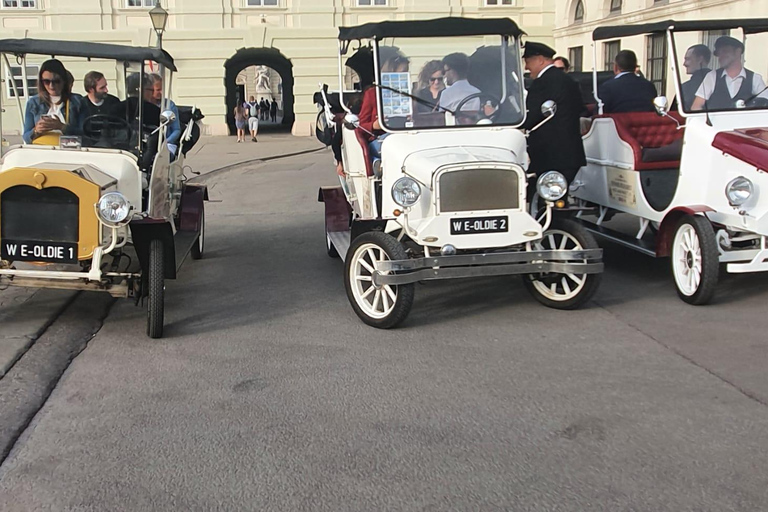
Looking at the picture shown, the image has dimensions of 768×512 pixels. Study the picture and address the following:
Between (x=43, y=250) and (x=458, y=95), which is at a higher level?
(x=458, y=95)

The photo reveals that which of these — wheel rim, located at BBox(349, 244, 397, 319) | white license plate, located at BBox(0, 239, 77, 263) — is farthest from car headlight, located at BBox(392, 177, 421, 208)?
white license plate, located at BBox(0, 239, 77, 263)

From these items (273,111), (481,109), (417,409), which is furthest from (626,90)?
(273,111)

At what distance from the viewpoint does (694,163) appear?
6895mm

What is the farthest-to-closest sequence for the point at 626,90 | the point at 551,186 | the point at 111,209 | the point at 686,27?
the point at 626,90 < the point at 686,27 < the point at 551,186 < the point at 111,209

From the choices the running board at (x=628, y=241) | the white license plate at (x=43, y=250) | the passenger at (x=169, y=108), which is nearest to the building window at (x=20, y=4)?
the passenger at (x=169, y=108)

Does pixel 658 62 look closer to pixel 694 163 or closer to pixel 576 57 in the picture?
pixel 694 163

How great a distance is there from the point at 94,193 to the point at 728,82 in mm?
5575

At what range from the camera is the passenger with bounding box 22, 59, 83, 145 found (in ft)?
22.4

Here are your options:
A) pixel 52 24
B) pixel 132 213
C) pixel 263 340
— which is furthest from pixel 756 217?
pixel 52 24

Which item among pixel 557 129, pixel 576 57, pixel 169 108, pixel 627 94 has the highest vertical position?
pixel 576 57

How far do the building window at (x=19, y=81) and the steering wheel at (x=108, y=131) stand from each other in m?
0.72

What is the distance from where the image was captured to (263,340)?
235 inches

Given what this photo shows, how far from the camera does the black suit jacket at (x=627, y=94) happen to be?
852 cm

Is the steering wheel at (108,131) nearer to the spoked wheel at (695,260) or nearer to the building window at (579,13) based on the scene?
the spoked wheel at (695,260)
